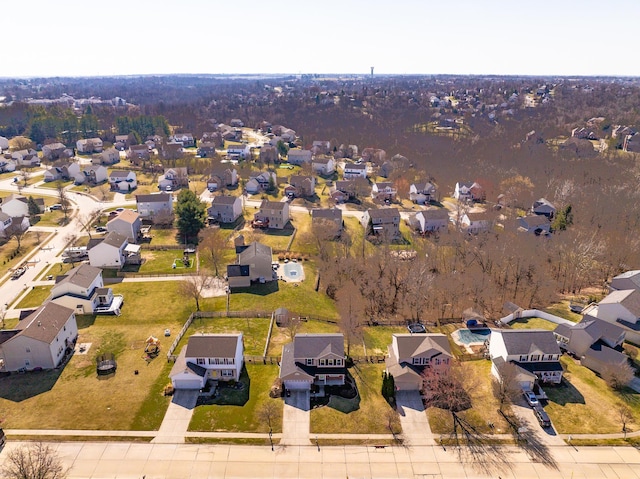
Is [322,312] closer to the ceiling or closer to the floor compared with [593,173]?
closer to the floor

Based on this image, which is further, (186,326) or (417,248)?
(417,248)

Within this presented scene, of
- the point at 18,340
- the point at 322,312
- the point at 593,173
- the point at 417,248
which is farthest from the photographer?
the point at 593,173

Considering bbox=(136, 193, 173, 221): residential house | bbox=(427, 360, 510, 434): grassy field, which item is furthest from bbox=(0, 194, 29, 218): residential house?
bbox=(427, 360, 510, 434): grassy field

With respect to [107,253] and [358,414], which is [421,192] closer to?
[107,253]

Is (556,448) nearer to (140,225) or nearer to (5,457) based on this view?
(5,457)

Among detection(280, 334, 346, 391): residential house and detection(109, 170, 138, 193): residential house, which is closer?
detection(280, 334, 346, 391): residential house

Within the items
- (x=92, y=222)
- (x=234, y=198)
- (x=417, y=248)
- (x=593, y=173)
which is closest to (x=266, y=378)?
(x=417, y=248)

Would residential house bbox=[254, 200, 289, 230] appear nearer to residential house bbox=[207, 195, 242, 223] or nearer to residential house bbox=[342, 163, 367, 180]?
residential house bbox=[207, 195, 242, 223]
